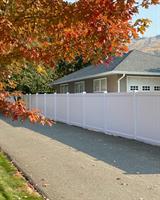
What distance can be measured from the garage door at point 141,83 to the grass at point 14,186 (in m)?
16.8

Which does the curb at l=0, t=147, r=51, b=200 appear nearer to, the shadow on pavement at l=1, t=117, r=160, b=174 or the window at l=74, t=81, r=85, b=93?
the shadow on pavement at l=1, t=117, r=160, b=174

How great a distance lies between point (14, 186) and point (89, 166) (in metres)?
2.22

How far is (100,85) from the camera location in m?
28.8

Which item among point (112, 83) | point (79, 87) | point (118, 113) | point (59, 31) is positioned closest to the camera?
point (59, 31)

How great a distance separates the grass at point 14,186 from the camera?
7527 millimetres

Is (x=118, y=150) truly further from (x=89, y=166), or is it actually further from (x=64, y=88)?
(x=64, y=88)

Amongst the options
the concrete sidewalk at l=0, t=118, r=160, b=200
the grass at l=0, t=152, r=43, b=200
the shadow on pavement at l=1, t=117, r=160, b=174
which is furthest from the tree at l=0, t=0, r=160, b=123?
the shadow on pavement at l=1, t=117, r=160, b=174

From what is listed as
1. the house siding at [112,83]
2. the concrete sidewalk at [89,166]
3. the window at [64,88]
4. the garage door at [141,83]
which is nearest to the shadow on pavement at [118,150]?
the concrete sidewalk at [89,166]

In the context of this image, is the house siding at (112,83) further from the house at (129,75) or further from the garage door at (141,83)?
the garage door at (141,83)

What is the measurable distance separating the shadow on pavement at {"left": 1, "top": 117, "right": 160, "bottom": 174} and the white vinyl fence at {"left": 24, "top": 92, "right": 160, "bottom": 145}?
0.36 m

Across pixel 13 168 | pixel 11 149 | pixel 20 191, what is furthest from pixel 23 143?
pixel 20 191

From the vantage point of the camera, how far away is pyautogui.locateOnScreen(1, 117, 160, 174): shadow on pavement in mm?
9844

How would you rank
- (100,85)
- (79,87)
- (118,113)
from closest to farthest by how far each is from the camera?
(118,113) < (100,85) < (79,87)

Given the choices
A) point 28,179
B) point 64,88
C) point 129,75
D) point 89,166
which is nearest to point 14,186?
point 28,179
